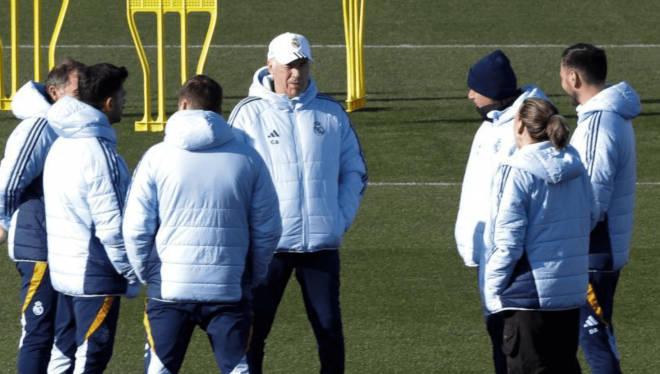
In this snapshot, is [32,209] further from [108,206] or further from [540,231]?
[540,231]

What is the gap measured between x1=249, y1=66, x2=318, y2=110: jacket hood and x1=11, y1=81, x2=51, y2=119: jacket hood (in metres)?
1.08

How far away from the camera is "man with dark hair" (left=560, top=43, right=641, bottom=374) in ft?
23.2

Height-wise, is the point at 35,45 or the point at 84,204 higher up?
the point at 35,45

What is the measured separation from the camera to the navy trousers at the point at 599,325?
7141 millimetres

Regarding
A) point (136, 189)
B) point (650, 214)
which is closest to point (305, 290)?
point (136, 189)

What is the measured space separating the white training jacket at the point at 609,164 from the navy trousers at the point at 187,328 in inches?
75.7

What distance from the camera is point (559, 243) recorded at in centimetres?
650

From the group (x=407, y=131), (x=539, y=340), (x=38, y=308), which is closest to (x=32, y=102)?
(x=38, y=308)

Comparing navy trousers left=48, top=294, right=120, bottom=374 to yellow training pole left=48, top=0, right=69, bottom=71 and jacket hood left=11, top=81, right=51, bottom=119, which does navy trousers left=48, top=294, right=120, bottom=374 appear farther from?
yellow training pole left=48, top=0, right=69, bottom=71

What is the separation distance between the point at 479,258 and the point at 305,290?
966mm

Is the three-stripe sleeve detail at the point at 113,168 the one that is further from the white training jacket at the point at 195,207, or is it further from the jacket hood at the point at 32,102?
the jacket hood at the point at 32,102

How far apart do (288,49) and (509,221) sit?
5.13 ft

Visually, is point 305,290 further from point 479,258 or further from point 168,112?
point 168,112

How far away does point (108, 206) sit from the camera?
6582mm
